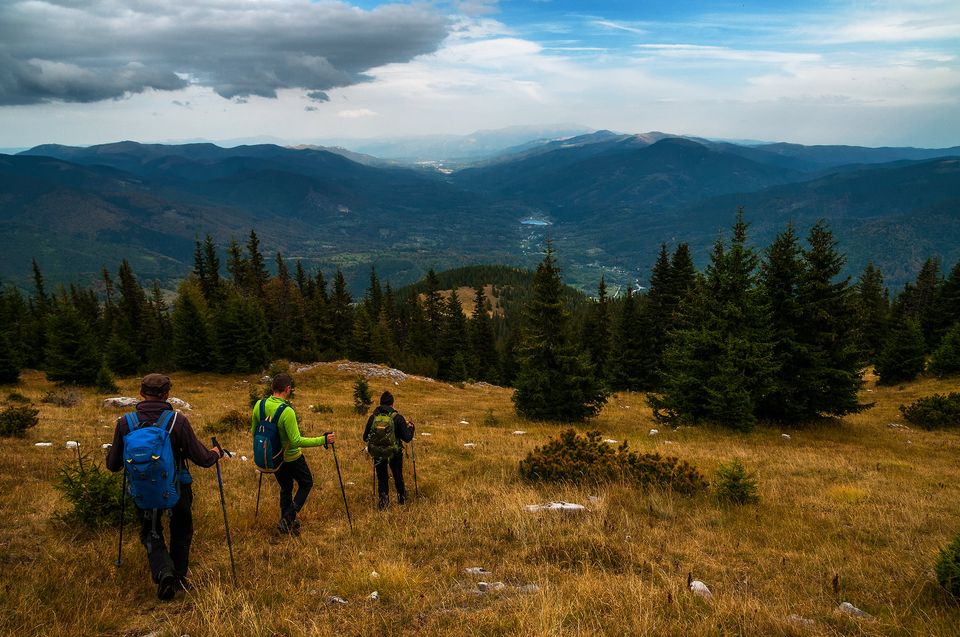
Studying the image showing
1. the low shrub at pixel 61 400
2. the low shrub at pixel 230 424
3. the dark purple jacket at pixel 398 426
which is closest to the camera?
the dark purple jacket at pixel 398 426

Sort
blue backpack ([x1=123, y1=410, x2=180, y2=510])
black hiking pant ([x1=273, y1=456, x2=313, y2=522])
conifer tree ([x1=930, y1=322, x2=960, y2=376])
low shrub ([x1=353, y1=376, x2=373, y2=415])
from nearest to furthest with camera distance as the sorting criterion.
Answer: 1. blue backpack ([x1=123, y1=410, x2=180, y2=510])
2. black hiking pant ([x1=273, y1=456, x2=313, y2=522])
3. low shrub ([x1=353, y1=376, x2=373, y2=415])
4. conifer tree ([x1=930, y1=322, x2=960, y2=376])

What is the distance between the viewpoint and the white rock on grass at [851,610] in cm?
530

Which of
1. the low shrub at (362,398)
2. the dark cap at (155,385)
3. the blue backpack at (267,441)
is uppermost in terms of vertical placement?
the dark cap at (155,385)

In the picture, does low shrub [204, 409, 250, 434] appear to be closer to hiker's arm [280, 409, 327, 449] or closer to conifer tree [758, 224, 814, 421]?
hiker's arm [280, 409, 327, 449]

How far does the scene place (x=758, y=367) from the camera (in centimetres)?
2098

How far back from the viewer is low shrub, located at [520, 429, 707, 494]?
10.8 meters

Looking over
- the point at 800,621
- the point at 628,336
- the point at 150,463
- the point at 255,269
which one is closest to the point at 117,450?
the point at 150,463

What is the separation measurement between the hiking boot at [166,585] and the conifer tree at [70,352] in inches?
1341

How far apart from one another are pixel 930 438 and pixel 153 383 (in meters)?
29.3

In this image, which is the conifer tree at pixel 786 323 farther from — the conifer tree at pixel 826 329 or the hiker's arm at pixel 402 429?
the hiker's arm at pixel 402 429

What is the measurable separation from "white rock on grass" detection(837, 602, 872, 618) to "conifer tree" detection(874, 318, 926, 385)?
43.7 meters

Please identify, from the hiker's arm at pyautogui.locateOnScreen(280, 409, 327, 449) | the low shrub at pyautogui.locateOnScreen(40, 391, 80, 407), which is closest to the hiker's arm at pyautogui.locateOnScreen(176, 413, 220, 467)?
the hiker's arm at pyautogui.locateOnScreen(280, 409, 327, 449)

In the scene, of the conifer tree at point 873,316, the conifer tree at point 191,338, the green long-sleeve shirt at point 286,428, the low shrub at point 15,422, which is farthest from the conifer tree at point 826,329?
the conifer tree at point 191,338

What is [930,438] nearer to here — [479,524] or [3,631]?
[479,524]
